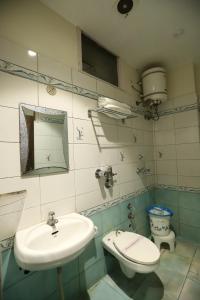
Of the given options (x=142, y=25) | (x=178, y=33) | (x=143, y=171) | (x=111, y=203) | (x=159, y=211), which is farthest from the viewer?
(x=143, y=171)

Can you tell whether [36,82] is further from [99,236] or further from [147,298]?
[147,298]

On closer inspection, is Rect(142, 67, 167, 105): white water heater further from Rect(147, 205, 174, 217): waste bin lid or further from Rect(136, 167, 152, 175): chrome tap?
Rect(147, 205, 174, 217): waste bin lid

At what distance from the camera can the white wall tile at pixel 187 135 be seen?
2.18 m

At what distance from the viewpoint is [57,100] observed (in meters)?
1.37

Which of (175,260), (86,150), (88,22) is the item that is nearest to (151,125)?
(86,150)

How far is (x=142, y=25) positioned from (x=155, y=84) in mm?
749

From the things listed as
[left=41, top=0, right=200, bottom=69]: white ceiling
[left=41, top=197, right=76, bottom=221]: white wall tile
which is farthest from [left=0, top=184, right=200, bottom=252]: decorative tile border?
[left=41, top=0, right=200, bottom=69]: white ceiling

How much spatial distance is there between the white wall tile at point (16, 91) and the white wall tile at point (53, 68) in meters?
0.16

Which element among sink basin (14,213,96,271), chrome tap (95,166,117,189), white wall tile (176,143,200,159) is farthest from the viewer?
white wall tile (176,143,200,159)

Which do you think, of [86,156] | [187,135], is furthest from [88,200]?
[187,135]

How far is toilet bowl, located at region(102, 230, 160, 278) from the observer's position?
4.22 ft

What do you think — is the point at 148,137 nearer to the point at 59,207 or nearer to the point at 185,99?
the point at 185,99

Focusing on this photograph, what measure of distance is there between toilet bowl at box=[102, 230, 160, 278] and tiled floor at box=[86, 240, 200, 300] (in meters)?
0.13

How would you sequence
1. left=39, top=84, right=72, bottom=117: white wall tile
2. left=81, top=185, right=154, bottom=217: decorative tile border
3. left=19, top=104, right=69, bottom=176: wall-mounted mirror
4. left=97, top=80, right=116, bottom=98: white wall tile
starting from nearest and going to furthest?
left=19, top=104, right=69, bottom=176: wall-mounted mirror, left=39, top=84, right=72, bottom=117: white wall tile, left=81, top=185, right=154, bottom=217: decorative tile border, left=97, top=80, right=116, bottom=98: white wall tile
